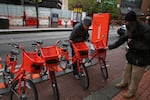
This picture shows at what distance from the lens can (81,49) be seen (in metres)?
5.02

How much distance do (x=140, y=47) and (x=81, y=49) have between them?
1581mm

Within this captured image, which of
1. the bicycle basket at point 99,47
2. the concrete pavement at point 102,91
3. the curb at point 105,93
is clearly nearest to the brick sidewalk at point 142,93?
the concrete pavement at point 102,91

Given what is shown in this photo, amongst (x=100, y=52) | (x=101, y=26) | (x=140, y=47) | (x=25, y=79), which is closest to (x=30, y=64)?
(x=25, y=79)

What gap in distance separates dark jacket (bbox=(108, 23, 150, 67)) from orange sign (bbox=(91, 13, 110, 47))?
2691 mm

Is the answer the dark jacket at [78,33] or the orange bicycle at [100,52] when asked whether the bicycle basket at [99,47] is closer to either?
the orange bicycle at [100,52]

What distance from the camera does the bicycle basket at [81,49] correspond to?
496 cm

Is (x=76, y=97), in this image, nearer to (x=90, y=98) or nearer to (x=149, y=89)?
(x=90, y=98)

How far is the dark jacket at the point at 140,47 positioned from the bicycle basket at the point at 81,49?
46.3 inches

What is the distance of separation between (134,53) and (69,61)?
234cm

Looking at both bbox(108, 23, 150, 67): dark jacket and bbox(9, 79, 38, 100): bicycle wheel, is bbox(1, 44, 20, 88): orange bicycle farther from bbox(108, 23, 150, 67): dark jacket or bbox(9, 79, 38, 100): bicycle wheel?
bbox(108, 23, 150, 67): dark jacket

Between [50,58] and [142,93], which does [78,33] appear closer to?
[50,58]

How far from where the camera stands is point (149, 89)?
4.83 metres

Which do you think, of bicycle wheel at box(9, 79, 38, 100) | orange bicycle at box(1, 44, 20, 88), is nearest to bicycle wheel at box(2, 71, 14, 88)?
orange bicycle at box(1, 44, 20, 88)

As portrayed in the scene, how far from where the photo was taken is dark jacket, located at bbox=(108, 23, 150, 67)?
3901 millimetres
